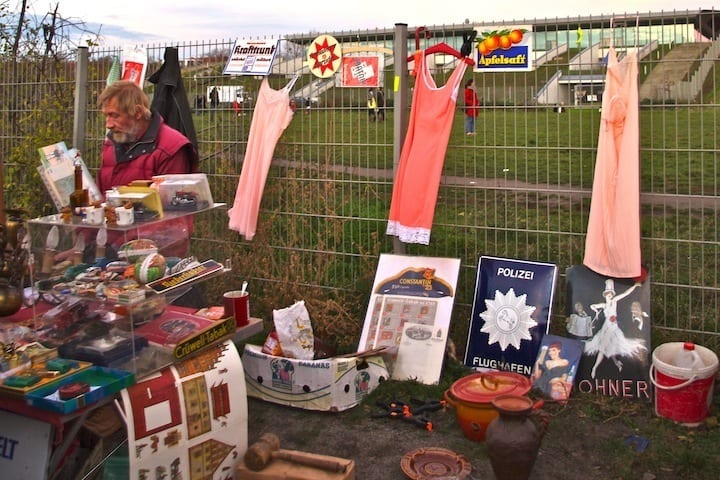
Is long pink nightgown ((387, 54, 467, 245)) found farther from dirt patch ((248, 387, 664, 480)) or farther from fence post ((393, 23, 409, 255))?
dirt patch ((248, 387, 664, 480))

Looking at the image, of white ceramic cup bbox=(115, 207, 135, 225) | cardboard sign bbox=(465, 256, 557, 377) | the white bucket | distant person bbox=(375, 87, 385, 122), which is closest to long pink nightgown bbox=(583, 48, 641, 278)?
cardboard sign bbox=(465, 256, 557, 377)

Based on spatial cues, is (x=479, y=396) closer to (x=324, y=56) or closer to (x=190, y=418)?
→ (x=190, y=418)

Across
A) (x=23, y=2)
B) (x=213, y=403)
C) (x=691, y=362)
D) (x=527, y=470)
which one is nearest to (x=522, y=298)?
(x=691, y=362)

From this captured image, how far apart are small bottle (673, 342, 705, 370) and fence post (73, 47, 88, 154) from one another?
18.2 feet

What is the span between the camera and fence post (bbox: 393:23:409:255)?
5512 millimetres

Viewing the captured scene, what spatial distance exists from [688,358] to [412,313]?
1836 millimetres

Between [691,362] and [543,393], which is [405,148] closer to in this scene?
[543,393]

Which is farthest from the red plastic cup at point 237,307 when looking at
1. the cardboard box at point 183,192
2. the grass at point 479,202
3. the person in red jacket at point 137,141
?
the person in red jacket at point 137,141

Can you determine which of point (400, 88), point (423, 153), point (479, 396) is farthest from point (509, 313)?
point (400, 88)

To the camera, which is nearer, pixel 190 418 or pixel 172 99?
pixel 190 418

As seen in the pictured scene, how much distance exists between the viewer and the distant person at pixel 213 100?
638 cm

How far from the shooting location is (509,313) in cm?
520

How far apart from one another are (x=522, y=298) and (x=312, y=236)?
1820 millimetres

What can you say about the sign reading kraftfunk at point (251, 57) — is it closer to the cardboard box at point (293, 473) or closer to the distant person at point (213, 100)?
the distant person at point (213, 100)
